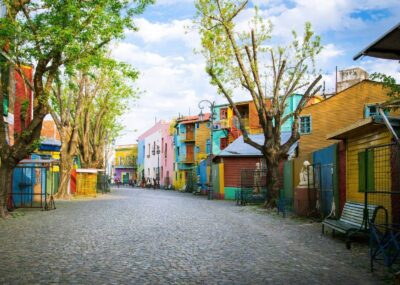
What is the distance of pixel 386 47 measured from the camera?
734cm

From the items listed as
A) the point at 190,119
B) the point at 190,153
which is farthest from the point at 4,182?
the point at 190,119

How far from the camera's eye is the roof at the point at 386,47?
271 inches

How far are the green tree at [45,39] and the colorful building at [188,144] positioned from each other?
134ft

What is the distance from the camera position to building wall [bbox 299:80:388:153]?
98.4 feet

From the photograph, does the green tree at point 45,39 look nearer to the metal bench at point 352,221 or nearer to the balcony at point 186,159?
the metal bench at point 352,221

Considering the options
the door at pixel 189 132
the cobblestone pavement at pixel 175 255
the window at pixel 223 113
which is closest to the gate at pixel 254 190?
the cobblestone pavement at pixel 175 255

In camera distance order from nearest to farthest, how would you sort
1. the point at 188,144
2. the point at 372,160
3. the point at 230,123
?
the point at 372,160
the point at 230,123
the point at 188,144

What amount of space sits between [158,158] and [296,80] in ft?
169

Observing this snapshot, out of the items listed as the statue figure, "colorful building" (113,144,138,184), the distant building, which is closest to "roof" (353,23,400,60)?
the statue figure

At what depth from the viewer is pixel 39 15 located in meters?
17.6

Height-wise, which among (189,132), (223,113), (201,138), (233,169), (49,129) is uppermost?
(223,113)

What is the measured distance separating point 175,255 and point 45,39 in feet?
35.5

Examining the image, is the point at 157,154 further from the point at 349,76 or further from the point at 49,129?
the point at 349,76

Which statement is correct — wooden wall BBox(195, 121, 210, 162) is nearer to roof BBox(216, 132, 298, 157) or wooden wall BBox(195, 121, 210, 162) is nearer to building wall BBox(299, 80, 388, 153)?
roof BBox(216, 132, 298, 157)
